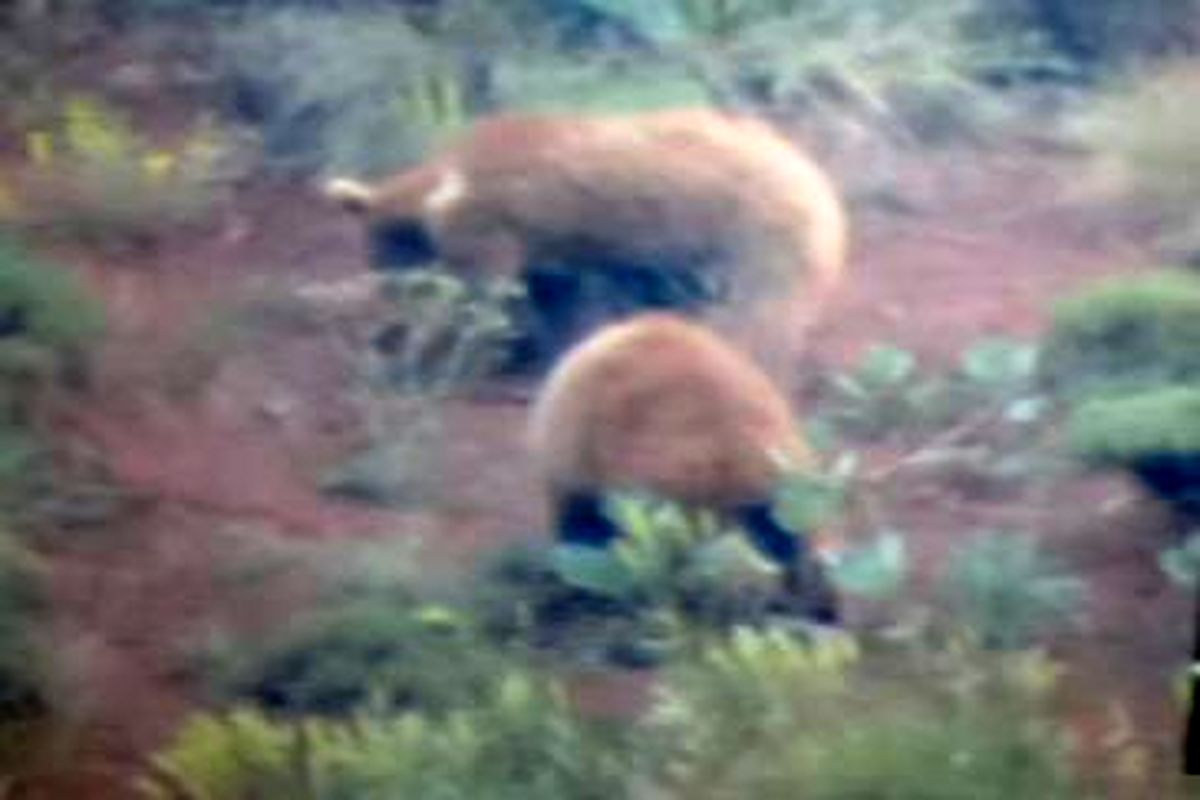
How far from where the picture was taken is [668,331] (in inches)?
153

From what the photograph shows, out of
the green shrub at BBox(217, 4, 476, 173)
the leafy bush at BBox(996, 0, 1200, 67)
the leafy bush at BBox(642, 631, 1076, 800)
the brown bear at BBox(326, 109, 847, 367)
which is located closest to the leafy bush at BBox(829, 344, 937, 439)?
the brown bear at BBox(326, 109, 847, 367)

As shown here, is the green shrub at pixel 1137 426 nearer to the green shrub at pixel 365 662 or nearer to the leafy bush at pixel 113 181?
the green shrub at pixel 365 662

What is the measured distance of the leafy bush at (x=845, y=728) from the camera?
3639mm

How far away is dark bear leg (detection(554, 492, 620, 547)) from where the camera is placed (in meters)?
3.79

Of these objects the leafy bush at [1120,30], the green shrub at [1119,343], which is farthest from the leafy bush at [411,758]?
the leafy bush at [1120,30]

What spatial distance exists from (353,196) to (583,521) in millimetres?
510

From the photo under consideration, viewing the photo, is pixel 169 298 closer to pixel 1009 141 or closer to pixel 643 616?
pixel 643 616

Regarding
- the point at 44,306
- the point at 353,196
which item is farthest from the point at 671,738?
the point at 44,306

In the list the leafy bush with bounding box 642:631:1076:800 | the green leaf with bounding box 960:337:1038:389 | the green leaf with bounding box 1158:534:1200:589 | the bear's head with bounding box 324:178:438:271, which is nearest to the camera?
the leafy bush with bounding box 642:631:1076:800

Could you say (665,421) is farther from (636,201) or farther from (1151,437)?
(1151,437)

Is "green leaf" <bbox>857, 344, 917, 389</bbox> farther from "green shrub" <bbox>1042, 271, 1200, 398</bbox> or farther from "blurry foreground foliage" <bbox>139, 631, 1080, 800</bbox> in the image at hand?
"blurry foreground foliage" <bbox>139, 631, 1080, 800</bbox>

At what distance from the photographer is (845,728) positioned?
3670 millimetres

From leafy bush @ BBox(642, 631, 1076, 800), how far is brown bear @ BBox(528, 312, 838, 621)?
10 cm

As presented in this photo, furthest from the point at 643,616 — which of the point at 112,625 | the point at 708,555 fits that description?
the point at 112,625
